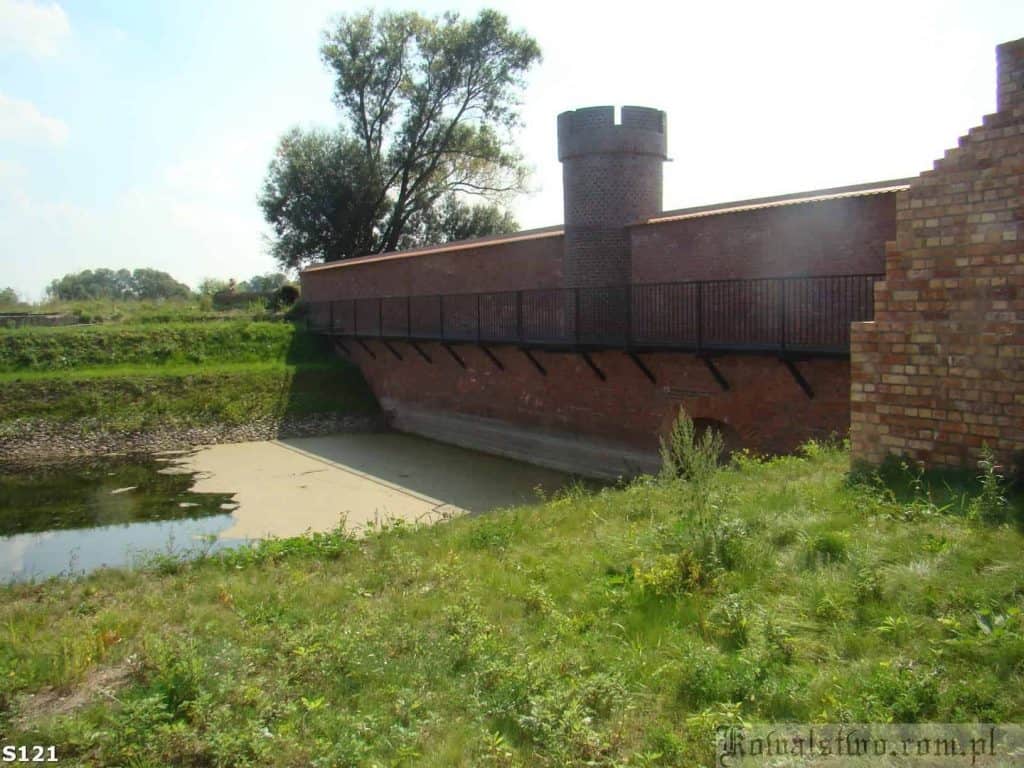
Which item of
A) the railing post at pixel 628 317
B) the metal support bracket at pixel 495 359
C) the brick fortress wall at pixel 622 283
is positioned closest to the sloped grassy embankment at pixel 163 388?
the brick fortress wall at pixel 622 283

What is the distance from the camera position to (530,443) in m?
15.5

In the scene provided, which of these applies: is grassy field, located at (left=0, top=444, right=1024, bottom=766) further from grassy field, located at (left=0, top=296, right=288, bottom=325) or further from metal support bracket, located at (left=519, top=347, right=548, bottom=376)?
grassy field, located at (left=0, top=296, right=288, bottom=325)

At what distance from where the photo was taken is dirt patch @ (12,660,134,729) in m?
3.82

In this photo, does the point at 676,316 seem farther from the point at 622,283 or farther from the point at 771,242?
the point at 771,242

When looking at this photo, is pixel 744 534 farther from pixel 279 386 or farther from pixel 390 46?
pixel 390 46

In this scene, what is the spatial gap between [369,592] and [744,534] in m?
2.47

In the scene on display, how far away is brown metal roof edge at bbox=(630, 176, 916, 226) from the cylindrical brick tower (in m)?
0.54

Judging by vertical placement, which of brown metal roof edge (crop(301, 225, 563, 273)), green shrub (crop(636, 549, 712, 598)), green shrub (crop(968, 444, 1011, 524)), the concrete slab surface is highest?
brown metal roof edge (crop(301, 225, 563, 273))

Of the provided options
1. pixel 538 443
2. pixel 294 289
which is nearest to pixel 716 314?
pixel 538 443

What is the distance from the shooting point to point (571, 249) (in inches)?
553

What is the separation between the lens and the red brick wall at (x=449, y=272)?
15.5m

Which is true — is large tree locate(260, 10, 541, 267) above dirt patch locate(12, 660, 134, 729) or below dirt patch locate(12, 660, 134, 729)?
above

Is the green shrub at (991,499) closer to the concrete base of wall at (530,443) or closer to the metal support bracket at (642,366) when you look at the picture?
the metal support bracket at (642,366)

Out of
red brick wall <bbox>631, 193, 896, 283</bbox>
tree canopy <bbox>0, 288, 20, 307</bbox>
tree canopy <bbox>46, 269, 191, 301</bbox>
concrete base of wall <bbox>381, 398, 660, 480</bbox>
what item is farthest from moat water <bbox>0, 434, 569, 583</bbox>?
tree canopy <bbox>46, 269, 191, 301</bbox>
